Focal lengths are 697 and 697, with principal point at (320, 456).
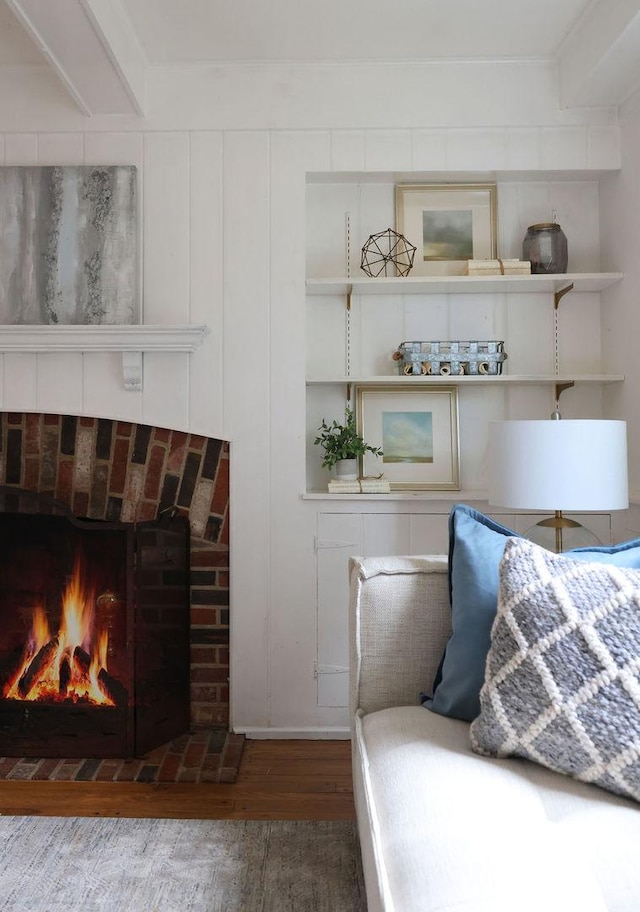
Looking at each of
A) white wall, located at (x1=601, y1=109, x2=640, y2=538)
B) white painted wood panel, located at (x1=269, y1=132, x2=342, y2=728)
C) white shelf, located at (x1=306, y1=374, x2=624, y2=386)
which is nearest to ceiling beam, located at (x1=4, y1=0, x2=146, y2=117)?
white painted wood panel, located at (x1=269, y1=132, x2=342, y2=728)

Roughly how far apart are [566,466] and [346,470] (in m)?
0.90

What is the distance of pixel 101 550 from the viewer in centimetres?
241

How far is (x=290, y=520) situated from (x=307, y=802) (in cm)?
93

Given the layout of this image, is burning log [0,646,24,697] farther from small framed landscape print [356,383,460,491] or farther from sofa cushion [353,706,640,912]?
sofa cushion [353,706,640,912]

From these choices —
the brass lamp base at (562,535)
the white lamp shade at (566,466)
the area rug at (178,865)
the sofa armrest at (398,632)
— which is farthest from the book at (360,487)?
the area rug at (178,865)

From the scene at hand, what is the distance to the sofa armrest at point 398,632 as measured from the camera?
5.35 ft

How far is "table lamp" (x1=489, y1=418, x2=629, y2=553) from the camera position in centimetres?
189

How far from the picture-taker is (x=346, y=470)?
2.59 m

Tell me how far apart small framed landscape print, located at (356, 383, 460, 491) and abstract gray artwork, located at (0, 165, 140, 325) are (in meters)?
0.96

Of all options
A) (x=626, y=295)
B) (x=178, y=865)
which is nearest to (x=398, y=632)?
(x=178, y=865)

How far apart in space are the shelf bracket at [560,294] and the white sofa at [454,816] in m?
1.54

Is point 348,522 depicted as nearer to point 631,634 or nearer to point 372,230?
point 372,230

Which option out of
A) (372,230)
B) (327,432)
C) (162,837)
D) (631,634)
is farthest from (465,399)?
(162,837)

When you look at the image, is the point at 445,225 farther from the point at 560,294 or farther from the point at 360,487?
the point at 360,487
